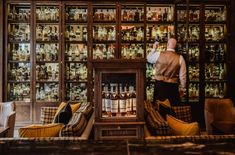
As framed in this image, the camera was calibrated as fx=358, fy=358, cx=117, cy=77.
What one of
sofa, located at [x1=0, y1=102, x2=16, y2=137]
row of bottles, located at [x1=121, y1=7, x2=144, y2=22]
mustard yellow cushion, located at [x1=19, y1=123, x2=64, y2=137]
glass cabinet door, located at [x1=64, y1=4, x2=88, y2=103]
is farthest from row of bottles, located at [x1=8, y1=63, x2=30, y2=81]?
mustard yellow cushion, located at [x1=19, y1=123, x2=64, y2=137]

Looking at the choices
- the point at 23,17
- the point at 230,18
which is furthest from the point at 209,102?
the point at 23,17

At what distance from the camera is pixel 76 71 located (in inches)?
280

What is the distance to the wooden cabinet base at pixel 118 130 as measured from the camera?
291cm

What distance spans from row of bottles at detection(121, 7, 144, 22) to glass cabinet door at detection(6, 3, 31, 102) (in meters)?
1.84

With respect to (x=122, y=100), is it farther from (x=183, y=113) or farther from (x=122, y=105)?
(x=183, y=113)

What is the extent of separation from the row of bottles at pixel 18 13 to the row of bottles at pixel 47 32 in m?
0.30

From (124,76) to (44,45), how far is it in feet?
14.4

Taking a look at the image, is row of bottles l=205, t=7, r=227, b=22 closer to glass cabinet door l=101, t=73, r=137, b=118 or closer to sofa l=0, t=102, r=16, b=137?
sofa l=0, t=102, r=16, b=137

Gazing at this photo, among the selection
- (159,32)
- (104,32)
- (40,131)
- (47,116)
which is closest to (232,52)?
(159,32)

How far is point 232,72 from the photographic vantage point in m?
7.04

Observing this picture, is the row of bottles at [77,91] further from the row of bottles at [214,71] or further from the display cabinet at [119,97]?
the display cabinet at [119,97]

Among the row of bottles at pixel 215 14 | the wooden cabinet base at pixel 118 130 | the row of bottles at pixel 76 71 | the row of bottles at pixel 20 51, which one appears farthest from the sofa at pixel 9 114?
the row of bottles at pixel 215 14

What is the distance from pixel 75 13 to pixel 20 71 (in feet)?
5.12

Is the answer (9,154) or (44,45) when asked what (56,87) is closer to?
(44,45)
